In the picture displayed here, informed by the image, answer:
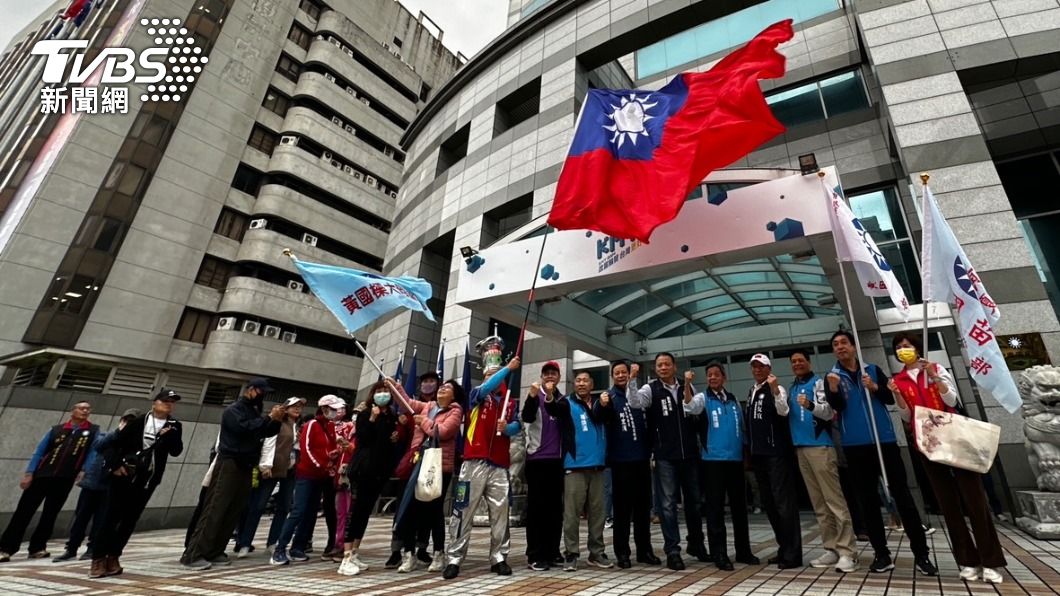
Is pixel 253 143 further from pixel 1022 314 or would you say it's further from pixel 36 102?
pixel 1022 314

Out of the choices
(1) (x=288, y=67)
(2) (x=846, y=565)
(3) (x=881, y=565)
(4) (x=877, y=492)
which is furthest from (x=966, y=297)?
(1) (x=288, y=67)

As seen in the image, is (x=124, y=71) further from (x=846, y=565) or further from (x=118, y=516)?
(x=846, y=565)

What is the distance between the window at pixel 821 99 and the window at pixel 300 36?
29557 millimetres

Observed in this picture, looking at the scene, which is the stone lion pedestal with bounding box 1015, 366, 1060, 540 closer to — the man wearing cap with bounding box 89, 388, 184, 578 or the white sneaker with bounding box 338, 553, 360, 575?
the white sneaker with bounding box 338, 553, 360, 575

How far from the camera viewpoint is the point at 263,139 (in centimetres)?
2777

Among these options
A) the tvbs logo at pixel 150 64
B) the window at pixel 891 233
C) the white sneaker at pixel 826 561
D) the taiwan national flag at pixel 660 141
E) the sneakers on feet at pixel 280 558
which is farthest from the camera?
the tvbs logo at pixel 150 64

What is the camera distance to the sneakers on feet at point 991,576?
3.66 metres

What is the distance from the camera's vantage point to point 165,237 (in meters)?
22.9

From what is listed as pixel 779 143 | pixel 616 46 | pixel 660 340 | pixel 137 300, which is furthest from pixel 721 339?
pixel 137 300

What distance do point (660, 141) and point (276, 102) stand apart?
2993 cm

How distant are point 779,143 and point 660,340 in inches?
243

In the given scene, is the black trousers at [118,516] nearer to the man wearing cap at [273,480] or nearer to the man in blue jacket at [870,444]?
the man wearing cap at [273,480]

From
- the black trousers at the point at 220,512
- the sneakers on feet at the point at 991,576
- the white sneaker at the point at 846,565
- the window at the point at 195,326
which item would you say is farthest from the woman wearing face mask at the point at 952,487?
the window at the point at 195,326

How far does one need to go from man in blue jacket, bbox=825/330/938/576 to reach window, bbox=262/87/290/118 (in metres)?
32.2
